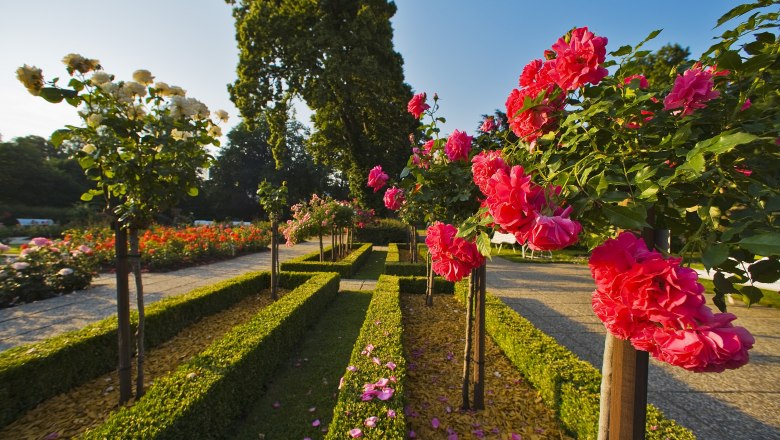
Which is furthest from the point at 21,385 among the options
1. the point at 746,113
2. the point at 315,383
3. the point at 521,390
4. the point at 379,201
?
the point at 379,201

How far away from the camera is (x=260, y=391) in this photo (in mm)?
3299

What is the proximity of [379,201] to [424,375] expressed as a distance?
1716cm

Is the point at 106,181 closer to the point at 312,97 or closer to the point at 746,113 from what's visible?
the point at 746,113

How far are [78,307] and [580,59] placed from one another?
27.4 ft

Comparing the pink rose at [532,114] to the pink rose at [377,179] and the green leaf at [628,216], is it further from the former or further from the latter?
the pink rose at [377,179]

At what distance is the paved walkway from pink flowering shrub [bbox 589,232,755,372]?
9.90ft

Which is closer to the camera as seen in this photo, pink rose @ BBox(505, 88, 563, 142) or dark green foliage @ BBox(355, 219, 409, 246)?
pink rose @ BBox(505, 88, 563, 142)

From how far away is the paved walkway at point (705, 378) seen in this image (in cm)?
290

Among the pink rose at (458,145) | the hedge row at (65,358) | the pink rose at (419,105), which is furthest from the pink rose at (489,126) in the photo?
the hedge row at (65,358)

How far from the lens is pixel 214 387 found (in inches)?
103

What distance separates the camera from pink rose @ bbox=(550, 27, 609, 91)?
109cm

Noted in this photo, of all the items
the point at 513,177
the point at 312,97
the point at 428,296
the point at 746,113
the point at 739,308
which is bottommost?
the point at 739,308

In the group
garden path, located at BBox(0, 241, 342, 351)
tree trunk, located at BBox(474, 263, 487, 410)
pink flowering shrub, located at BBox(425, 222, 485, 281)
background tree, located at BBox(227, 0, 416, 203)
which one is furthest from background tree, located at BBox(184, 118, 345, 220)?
pink flowering shrub, located at BBox(425, 222, 485, 281)

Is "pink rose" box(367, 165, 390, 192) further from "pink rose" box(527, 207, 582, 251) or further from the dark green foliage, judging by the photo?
the dark green foliage
